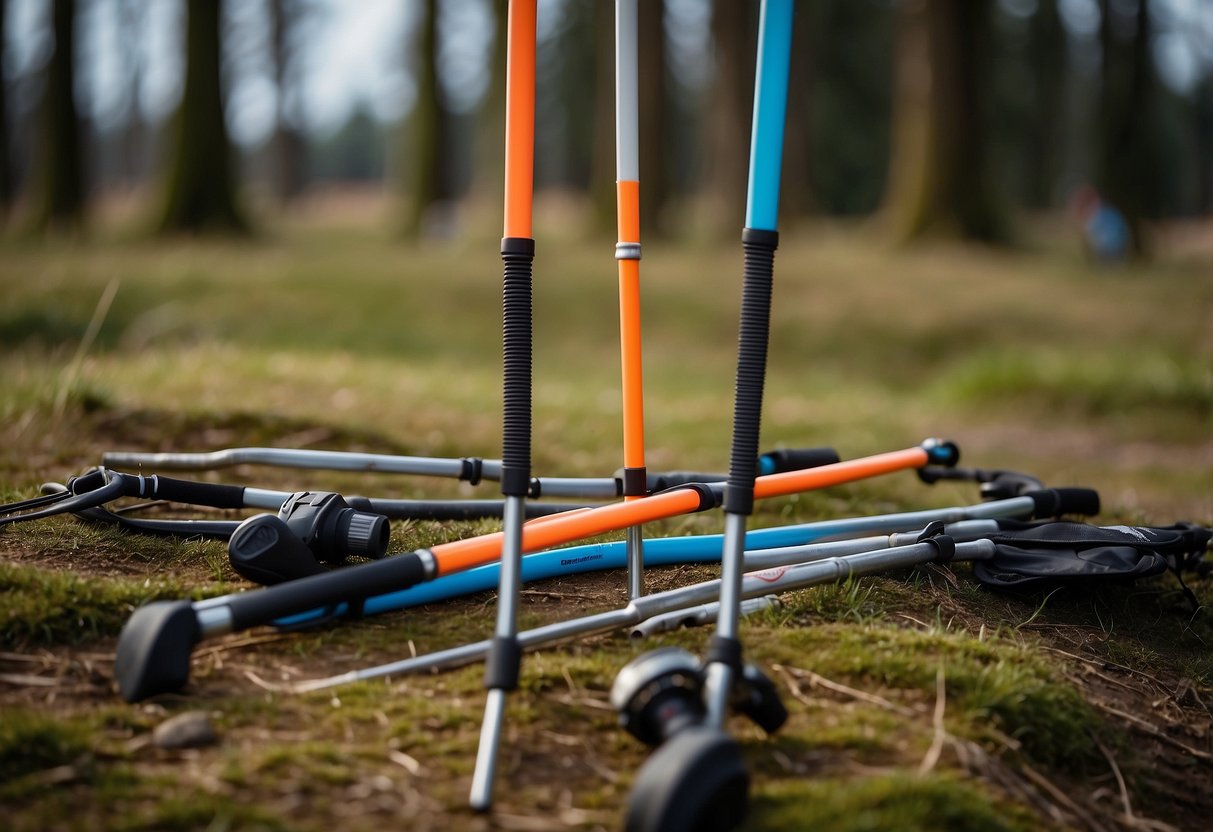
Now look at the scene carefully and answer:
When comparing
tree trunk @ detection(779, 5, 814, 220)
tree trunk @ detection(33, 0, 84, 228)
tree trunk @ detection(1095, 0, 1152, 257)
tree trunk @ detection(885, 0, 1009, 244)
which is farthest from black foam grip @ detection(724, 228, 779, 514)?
tree trunk @ detection(1095, 0, 1152, 257)

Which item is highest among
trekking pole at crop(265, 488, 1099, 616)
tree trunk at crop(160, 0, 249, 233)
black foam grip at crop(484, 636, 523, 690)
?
tree trunk at crop(160, 0, 249, 233)

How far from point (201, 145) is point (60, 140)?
3.61 m

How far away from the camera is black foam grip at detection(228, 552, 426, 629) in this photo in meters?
2.72

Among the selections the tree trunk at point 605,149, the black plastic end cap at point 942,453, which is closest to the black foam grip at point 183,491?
the black plastic end cap at point 942,453

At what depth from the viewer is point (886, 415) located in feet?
30.5

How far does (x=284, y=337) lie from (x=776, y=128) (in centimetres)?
951

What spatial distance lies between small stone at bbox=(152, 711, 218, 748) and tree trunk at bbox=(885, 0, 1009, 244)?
49.6ft

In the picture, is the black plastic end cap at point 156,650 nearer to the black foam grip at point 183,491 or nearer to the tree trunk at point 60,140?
the black foam grip at point 183,491

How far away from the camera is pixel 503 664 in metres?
2.49

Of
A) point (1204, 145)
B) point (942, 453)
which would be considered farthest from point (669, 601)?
point (1204, 145)

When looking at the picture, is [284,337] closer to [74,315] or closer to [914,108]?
[74,315]

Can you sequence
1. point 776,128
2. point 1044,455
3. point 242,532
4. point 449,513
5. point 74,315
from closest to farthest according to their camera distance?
point 776,128 → point 242,532 → point 449,513 → point 1044,455 → point 74,315

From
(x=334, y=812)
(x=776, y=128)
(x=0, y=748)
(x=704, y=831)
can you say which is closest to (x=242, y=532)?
(x=0, y=748)

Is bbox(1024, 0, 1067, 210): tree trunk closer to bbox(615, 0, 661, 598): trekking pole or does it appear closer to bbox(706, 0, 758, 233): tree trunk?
bbox(706, 0, 758, 233): tree trunk
